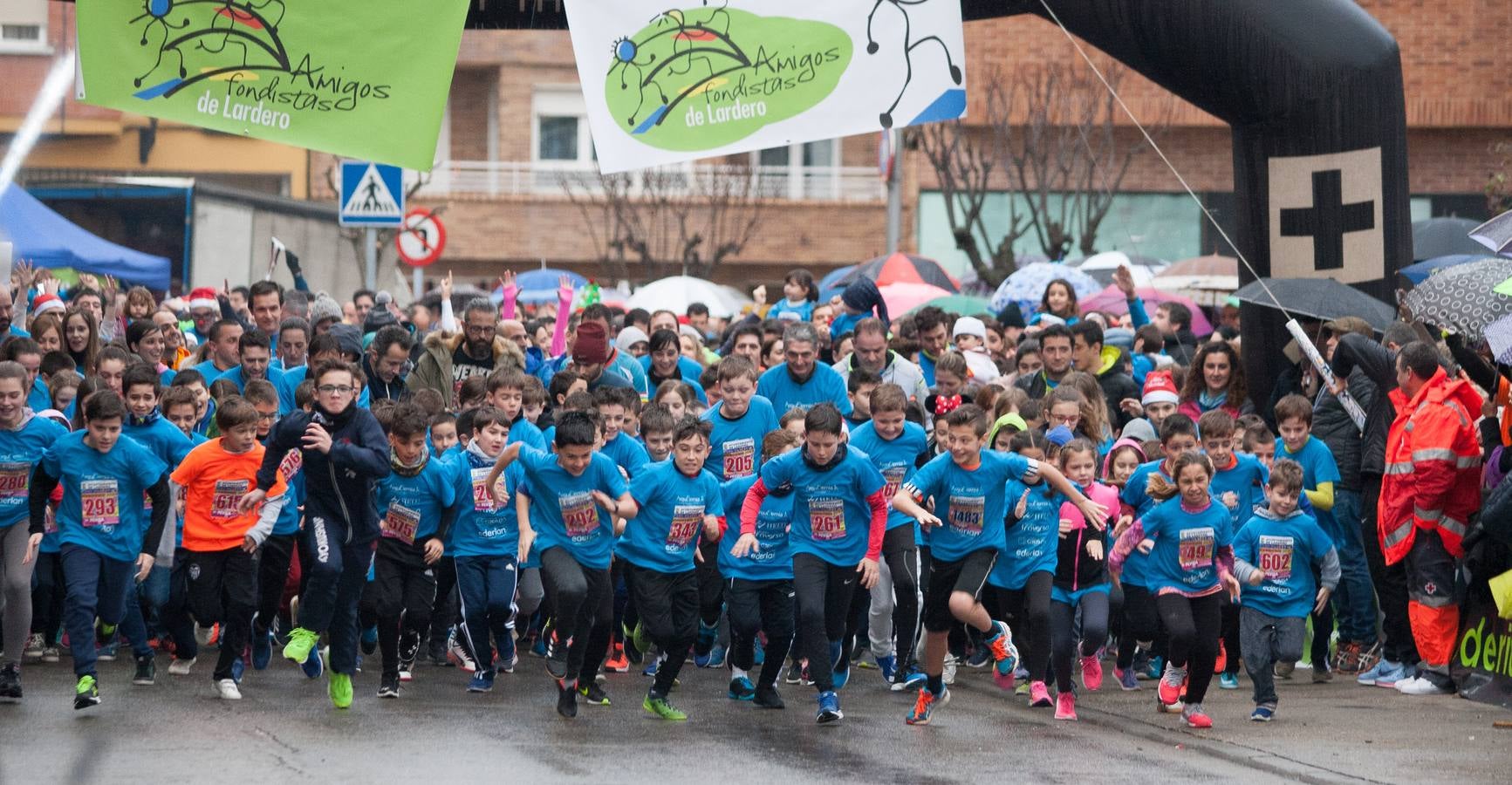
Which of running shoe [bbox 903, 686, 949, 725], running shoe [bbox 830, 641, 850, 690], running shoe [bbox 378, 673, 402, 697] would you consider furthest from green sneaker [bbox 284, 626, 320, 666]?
running shoe [bbox 903, 686, 949, 725]

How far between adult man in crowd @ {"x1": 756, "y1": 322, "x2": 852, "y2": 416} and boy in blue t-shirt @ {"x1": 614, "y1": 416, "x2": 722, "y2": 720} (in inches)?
77.4

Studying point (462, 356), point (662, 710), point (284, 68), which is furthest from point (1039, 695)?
point (284, 68)

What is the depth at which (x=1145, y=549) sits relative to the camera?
33.8 feet

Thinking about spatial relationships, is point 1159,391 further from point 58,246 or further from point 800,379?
point 58,246

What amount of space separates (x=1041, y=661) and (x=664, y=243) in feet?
95.8

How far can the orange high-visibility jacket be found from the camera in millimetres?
10711

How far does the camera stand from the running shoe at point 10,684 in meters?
9.57

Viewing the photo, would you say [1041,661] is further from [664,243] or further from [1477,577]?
[664,243]

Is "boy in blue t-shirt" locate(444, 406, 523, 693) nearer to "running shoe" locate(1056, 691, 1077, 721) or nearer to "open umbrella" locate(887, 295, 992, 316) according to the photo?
"running shoe" locate(1056, 691, 1077, 721)

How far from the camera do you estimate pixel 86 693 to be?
9.26 metres

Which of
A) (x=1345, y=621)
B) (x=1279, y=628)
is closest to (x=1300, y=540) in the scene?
(x=1279, y=628)

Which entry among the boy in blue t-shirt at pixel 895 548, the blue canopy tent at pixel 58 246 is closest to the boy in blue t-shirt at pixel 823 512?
the boy in blue t-shirt at pixel 895 548

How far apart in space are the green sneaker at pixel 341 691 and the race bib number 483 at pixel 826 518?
2.38 meters

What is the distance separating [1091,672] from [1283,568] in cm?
121
